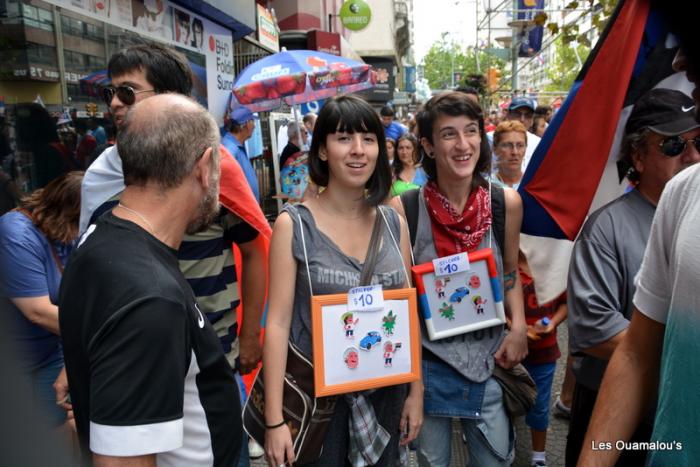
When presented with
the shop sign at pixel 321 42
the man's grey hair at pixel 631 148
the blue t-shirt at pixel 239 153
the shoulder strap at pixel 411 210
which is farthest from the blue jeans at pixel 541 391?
the shop sign at pixel 321 42

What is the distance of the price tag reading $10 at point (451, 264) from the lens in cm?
234

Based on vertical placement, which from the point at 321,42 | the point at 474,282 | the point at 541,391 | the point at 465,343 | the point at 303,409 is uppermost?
the point at 321,42

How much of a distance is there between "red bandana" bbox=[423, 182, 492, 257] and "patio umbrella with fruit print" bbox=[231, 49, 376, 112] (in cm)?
521

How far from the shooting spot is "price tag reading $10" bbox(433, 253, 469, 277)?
92.1 inches

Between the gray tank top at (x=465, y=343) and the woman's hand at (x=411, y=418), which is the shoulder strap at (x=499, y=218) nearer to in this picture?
the gray tank top at (x=465, y=343)

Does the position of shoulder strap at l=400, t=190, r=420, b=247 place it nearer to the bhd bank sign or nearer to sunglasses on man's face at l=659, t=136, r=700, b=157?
sunglasses on man's face at l=659, t=136, r=700, b=157

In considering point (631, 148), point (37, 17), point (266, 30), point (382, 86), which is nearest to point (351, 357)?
point (631, 148)

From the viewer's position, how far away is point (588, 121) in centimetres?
223

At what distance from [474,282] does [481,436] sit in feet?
2.16

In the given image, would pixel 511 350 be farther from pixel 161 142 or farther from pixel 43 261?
pixel 43 261

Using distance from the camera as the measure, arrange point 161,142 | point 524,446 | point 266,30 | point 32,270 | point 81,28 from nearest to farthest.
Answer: point 161,142, point 32,270, point 524,446, point 81,28, point 266,30

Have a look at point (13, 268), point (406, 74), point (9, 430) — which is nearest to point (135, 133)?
point (9, 430)

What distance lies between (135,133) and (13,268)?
1558 millimetres

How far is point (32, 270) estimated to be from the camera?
264cm
